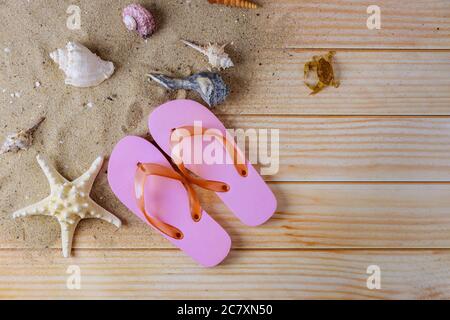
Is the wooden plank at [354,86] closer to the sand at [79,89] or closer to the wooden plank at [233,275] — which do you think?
the sand at [79,89]

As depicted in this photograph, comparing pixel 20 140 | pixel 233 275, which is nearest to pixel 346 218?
pixel 233 275

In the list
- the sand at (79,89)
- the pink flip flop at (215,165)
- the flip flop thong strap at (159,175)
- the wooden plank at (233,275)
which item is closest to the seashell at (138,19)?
the sand at (79,89)

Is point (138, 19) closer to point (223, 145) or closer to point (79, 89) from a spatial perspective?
point (79, 89)

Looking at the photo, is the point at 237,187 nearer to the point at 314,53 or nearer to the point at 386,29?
the point at 314,53
